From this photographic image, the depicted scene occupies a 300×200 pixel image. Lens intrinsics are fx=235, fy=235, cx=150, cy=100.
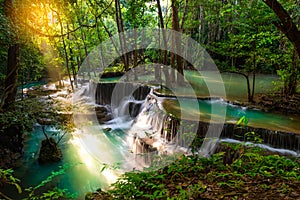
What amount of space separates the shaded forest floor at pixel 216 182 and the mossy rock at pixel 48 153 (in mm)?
5211

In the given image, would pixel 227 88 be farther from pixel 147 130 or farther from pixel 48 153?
pixel 48 153

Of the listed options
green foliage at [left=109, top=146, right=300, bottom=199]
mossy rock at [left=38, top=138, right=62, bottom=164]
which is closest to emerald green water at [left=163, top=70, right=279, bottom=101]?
mossy rock at [left=38, top=138, right=62, bottom=164]

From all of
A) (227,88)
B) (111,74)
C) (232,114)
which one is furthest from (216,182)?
(111,74)

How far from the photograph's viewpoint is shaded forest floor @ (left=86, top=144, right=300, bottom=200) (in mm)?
2674

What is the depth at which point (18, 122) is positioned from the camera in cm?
713

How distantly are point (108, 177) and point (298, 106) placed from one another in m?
7.48

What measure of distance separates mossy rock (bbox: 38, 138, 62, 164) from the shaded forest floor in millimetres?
5211

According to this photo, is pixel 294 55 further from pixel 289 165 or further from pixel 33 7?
pixel 33 7

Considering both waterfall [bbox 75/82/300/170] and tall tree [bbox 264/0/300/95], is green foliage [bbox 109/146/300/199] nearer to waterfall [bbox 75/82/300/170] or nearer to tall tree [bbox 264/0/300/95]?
waterfall [bbox 75/82/300/170]

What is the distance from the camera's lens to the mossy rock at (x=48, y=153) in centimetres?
822

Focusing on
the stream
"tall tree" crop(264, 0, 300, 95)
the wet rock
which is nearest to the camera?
"tall tree" crop(264, 0, 300, 95)

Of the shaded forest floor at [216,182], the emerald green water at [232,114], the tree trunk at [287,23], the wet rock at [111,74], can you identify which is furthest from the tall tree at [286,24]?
the wet rock at [111,74]

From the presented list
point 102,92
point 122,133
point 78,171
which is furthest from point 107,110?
point 78,171

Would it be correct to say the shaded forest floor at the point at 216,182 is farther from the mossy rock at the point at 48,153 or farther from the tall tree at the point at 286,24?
the mossy rock at the point at 48,153
